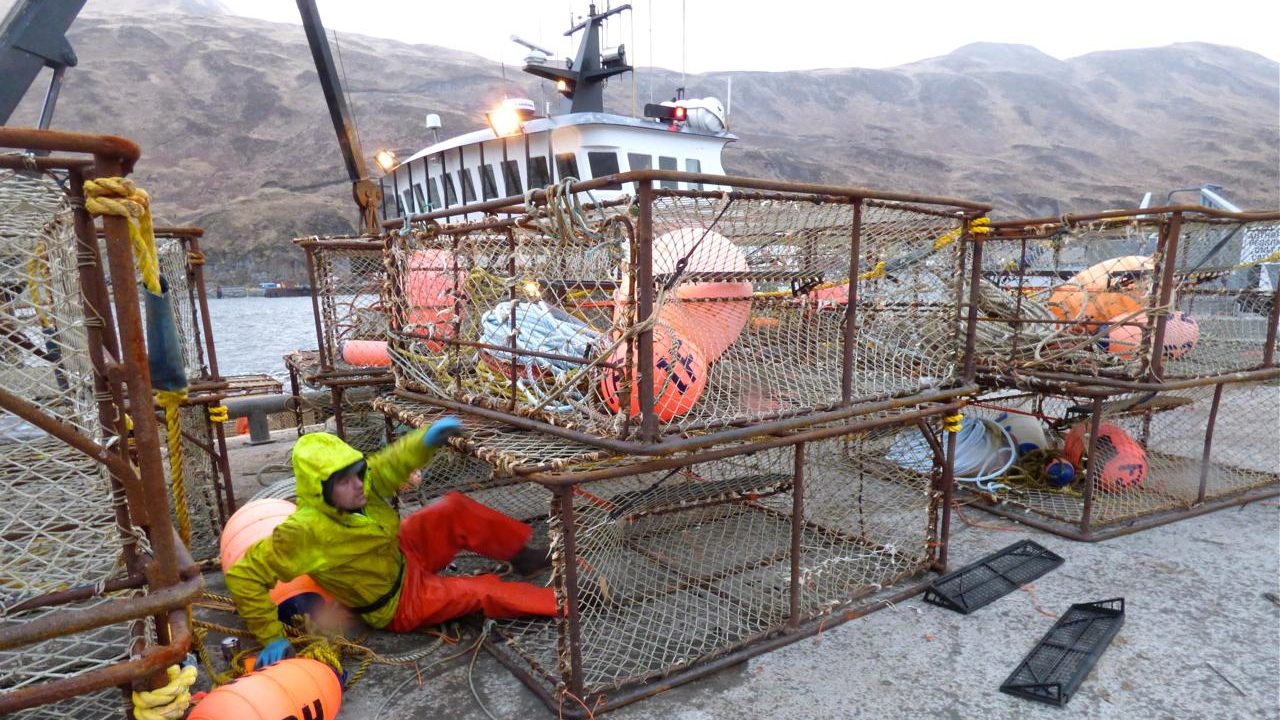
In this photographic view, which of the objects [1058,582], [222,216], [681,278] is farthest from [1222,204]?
[222,216]

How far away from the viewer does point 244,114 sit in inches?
3489

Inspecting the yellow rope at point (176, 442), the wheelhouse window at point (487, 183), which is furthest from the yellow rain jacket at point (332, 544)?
the wheelhouse window at point (487, 183)

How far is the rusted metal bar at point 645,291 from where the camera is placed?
238 centimetres

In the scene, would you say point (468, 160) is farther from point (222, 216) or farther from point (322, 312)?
point (222, 216)

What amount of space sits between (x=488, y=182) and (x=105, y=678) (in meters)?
9.08

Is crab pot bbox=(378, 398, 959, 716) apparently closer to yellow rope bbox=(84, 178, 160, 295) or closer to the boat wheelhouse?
yellow rope bbox=(84, 178, 160, 295)

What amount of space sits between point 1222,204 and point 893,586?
335 inches

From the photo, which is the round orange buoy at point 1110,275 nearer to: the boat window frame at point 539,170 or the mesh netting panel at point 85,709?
the mesh netting panel at point 85,709

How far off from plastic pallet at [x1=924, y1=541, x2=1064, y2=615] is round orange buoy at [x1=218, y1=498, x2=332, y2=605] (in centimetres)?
325

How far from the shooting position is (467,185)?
406 inches

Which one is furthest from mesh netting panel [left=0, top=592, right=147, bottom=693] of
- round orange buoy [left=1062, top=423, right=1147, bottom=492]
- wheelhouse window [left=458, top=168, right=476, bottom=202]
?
wheelhouse window [left=458, top=168, right=476, bottom=202]

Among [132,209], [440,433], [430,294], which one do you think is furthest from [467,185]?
[132,209]

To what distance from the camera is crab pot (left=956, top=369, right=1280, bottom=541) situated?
15.1 ft

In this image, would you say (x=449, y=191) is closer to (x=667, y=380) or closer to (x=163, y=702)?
(x=667, y=380)
